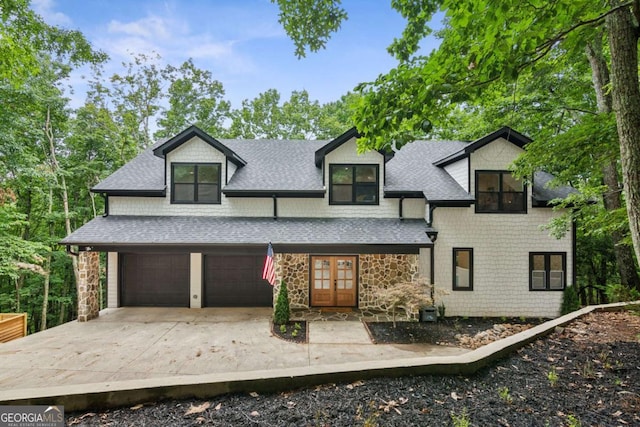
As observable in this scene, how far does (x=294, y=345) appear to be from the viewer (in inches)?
276

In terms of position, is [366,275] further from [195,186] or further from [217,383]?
[217,383]

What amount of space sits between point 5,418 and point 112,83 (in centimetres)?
2172

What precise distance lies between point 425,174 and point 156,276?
11.0 m

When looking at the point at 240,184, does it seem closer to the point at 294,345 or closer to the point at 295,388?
the point at 294,345

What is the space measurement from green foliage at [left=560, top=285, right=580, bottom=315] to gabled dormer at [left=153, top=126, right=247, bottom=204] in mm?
12606

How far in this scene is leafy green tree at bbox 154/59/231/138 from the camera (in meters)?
20.9

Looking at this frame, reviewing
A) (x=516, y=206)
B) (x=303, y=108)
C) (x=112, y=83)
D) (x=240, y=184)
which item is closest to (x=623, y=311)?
(x=516, y=206)

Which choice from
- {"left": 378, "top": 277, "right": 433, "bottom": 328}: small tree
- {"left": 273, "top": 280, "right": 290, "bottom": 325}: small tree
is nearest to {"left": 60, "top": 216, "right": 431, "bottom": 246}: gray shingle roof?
{"left": 378, "top": 277, "right": 433, "bottom": 328}: small tree

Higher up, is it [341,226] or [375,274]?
[341,226]

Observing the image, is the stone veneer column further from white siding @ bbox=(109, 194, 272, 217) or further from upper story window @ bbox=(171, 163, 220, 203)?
upper story window @ bbox=(171, 163, 220, 203)

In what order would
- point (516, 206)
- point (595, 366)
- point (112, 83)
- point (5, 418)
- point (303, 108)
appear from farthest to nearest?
point (303, 108) < point (112, 83) < point (516, 206) < point (595, 366) < point (5, 418)

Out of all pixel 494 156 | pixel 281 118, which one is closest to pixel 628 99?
pixel 494 156

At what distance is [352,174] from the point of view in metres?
10.5

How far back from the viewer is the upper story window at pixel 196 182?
10.4 meters
